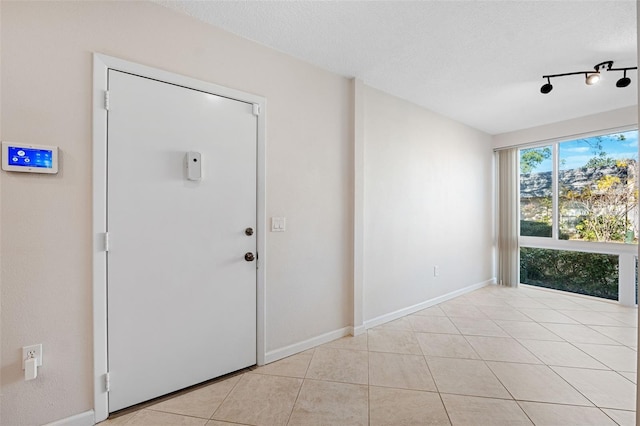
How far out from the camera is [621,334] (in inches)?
111

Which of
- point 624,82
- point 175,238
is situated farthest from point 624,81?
point 175,238

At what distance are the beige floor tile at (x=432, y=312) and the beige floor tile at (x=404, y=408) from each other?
5.45 ft

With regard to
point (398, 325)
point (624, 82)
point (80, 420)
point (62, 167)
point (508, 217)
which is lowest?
point (398, 325)

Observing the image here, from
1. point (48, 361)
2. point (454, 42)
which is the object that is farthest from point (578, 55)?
point (48, 361)

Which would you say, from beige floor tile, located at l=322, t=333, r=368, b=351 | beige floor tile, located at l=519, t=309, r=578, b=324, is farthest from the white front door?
beige floor tile, located at l=519, t=309, r=578, b=324

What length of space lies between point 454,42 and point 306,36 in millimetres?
1259

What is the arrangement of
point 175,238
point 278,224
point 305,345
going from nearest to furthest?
point 175,238, point 278,224, point 305,345

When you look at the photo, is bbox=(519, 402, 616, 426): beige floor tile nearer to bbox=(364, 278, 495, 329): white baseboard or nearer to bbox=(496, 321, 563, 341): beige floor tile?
bbox=(496, 321, 563, 341): beige floor tile

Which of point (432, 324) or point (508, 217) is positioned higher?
point (508, 217)

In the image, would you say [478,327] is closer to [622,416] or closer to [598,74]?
Answer: [622,416]

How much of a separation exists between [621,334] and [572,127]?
294 centimetres

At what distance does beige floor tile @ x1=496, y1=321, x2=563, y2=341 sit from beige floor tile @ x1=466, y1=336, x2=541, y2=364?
21 centimetres

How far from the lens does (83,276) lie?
1585 millimetres

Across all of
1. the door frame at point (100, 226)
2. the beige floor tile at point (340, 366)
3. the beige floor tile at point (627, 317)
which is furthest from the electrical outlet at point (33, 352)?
the beige floor tile at point (627, 317)
